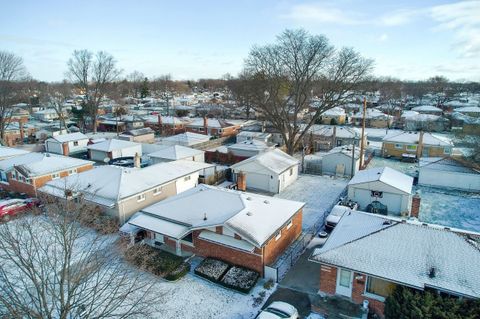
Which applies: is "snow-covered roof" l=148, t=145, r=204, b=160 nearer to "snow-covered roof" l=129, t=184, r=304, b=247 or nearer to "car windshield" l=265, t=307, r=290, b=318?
"snow-covered roof" l=129, t=184, r=304, b=247

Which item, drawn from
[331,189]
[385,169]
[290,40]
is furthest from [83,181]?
[290,40]

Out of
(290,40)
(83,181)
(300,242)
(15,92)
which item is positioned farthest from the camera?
(15,92)

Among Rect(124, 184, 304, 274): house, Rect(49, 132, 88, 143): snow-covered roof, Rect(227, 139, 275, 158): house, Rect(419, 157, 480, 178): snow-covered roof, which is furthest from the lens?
Rect(49, 132, 88, 143): snow-covered roof

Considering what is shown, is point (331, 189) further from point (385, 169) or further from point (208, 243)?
point (208, 243)

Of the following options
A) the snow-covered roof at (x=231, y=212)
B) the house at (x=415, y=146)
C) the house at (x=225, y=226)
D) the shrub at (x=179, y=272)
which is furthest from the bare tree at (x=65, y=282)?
the house at (x=415, y=146)

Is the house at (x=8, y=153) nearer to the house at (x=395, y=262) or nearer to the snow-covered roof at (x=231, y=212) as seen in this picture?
the snow-covered roof at (x=231, y=212)

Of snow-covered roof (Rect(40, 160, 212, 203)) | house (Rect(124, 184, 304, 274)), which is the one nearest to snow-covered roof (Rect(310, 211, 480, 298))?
house (Rect(124, 184, 304, 274))

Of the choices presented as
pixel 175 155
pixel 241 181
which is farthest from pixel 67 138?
pixel 241 181
